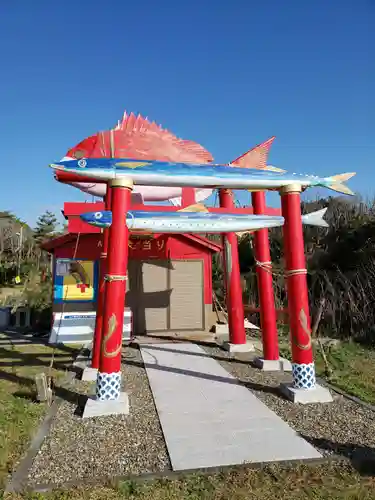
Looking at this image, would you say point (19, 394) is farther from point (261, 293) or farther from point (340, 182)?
point (340, 182)

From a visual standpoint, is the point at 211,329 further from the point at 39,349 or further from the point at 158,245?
the point at 39,349

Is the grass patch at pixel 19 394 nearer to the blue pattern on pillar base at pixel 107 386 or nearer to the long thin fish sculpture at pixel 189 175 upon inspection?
the blue pattern on pillar base at pixel 107 386

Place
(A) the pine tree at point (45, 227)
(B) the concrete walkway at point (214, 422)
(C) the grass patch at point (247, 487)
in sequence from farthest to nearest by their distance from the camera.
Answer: (A) the pine tree at point (45, 227) → (B) the concrete walkway at point (214, 422) → (C) the grass patch at point (247, 487)

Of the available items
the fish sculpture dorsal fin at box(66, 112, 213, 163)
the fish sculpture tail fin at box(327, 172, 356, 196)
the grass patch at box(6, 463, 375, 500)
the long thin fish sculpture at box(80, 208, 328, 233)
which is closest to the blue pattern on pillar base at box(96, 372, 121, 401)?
the grass patch at box(6, 463, 375, 500)

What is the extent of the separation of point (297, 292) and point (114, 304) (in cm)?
290

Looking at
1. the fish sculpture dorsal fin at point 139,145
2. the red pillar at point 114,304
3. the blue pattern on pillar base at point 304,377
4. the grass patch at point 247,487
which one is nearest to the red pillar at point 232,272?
the fish sculpture dorsal fin at point 139,145

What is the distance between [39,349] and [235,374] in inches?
210

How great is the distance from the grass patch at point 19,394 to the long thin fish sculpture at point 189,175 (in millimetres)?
3458

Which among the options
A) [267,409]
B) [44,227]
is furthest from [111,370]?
[44,227]

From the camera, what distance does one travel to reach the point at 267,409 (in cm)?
538

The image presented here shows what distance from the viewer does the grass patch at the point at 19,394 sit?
165 inches

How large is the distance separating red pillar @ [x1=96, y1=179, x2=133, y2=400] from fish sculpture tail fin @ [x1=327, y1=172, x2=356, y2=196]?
345 cm

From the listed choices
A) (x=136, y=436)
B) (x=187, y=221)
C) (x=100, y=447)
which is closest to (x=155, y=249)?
(x=187, y=221)

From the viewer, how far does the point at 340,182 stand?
20.6 ft
